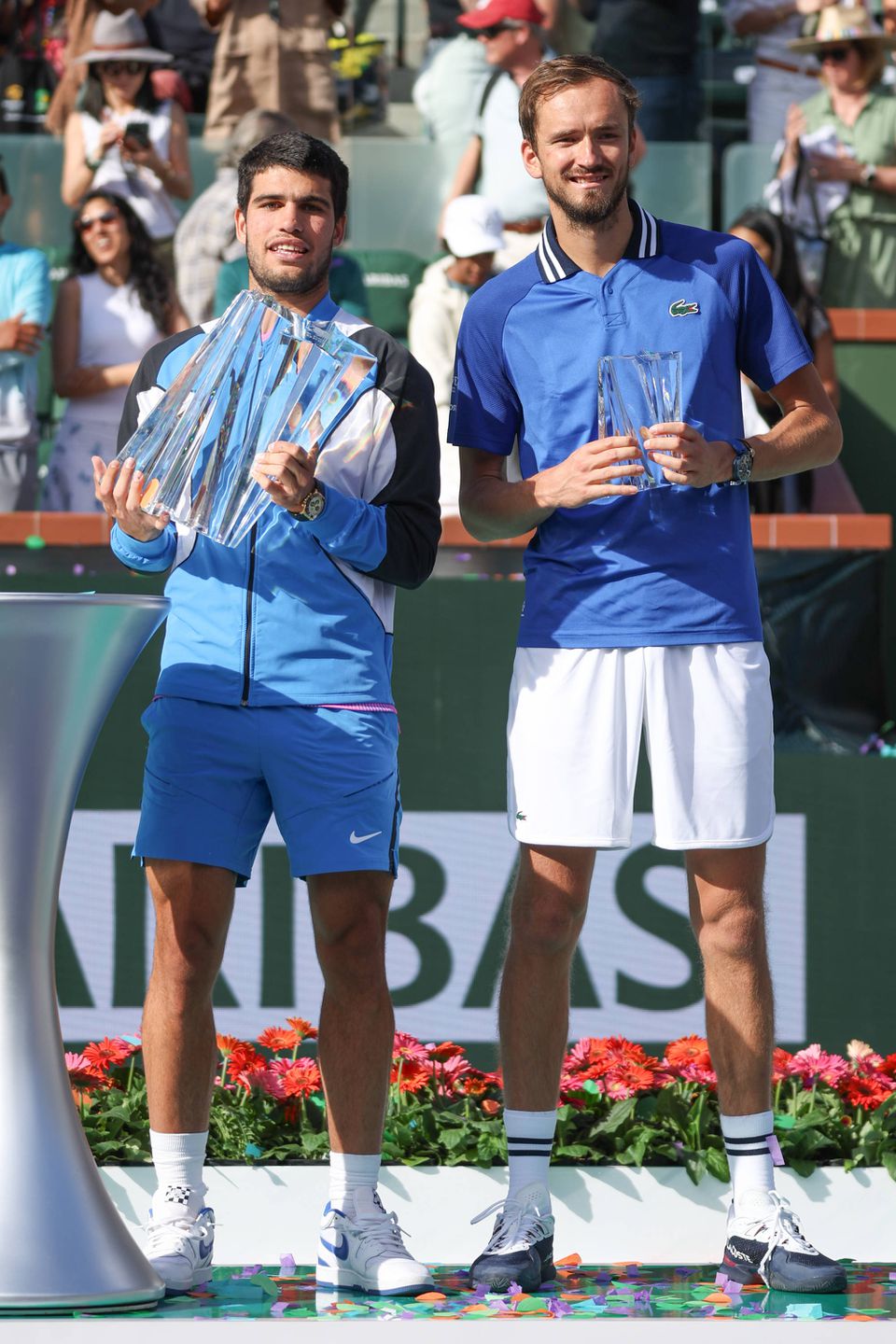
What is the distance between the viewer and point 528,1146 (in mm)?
2990

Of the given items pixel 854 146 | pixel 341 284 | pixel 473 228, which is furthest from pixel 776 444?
pixel 854 146

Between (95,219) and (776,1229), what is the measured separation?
158 inches

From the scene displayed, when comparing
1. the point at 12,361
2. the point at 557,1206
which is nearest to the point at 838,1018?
the point at 557,1206

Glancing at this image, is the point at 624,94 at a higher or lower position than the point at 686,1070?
higher

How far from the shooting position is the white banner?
422cm

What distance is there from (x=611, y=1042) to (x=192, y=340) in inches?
68.1

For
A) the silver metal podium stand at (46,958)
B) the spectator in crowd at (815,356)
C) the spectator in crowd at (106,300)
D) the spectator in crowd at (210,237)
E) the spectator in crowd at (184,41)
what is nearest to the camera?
the silver metal podium stand at (46,958)

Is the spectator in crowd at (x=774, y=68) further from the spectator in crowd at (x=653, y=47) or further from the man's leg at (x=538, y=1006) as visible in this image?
the man's leg at (x=538, y=1006)

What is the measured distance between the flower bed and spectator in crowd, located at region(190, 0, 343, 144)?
367 centimetres

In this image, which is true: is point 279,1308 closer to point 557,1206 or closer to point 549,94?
point 557,1206

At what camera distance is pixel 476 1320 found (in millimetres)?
2373

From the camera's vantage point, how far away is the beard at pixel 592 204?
3023 mm

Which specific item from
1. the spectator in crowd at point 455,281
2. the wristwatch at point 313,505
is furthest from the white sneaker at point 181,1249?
the spectator in crowd at point 455,281

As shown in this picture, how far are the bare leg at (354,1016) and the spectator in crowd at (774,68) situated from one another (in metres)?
4.48
